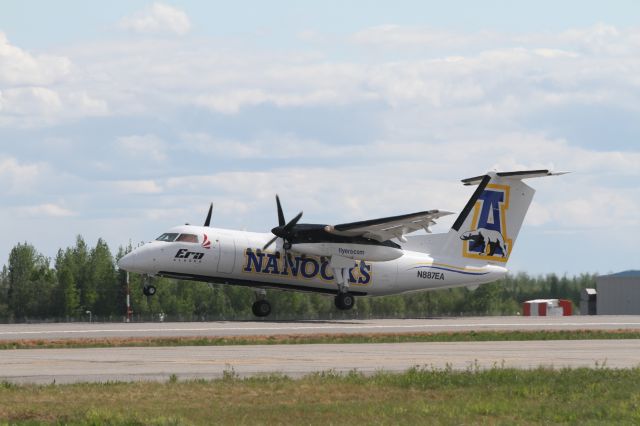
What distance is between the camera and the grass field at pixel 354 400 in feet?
53.2

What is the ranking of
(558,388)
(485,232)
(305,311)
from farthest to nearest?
(305,311) → (485,232) → (558,388)

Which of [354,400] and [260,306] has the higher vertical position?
[260,306]

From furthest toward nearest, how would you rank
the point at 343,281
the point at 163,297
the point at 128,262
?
the point at 163,297, the point at 343,281, the point at 128,262

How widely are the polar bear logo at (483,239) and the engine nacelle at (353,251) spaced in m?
4.77

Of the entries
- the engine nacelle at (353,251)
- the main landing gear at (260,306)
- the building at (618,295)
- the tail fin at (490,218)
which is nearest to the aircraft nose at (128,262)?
the main landing gear at (260,306)

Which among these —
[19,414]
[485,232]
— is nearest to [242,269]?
[485,232]

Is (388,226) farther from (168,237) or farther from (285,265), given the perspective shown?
(168,237)

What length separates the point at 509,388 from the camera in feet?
64.2

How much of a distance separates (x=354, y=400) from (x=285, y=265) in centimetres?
3021

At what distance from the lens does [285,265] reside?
48.4 meters

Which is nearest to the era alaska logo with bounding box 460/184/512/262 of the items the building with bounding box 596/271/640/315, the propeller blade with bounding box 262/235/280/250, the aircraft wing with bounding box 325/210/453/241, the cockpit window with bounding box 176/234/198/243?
the aircraft wing with bounding box 325/210/453/241

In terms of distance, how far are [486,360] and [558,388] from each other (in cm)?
642


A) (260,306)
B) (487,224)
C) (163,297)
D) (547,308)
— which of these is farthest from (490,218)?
(163,297)

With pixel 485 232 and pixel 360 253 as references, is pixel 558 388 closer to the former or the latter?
pixel 360 253
